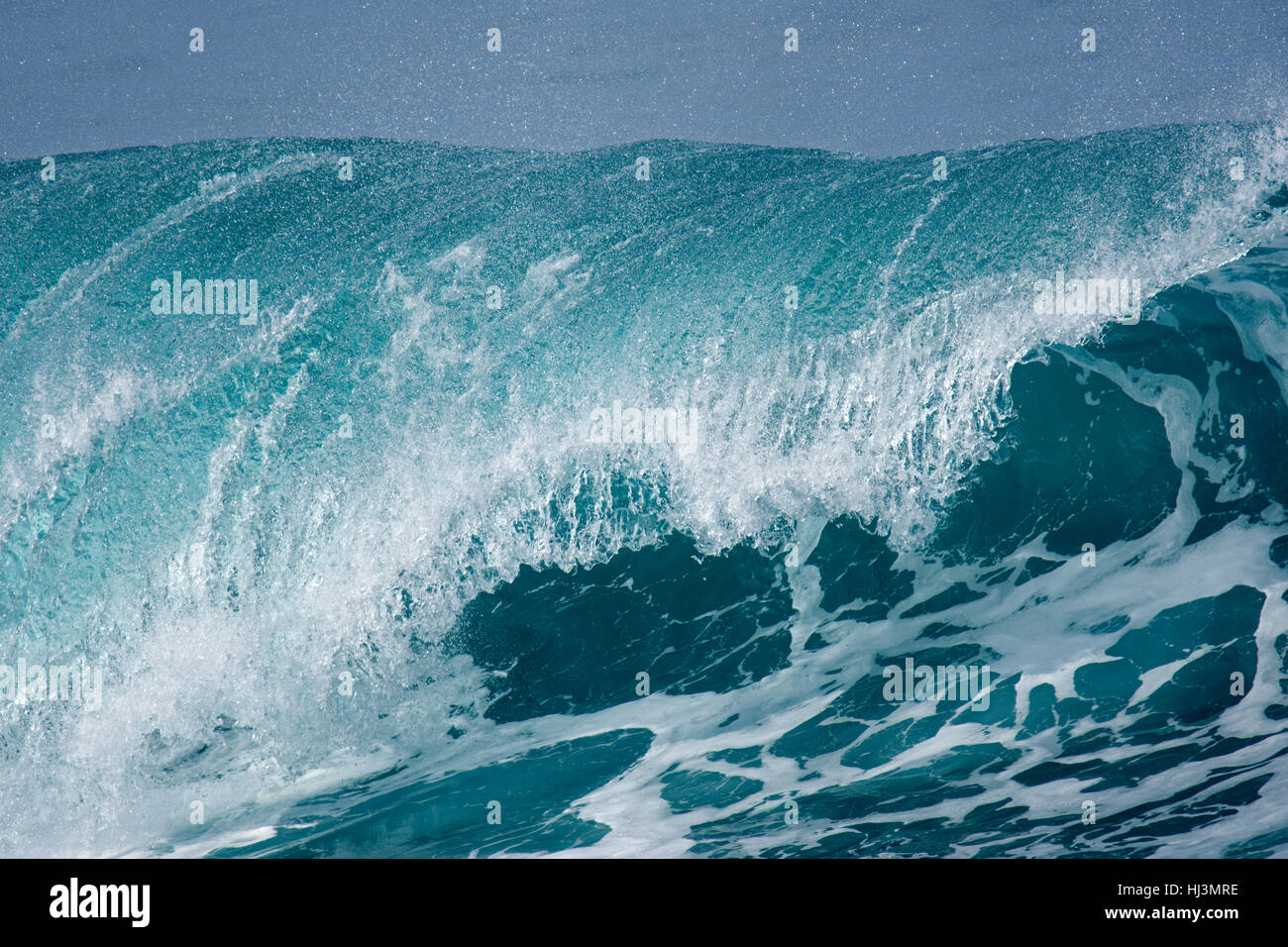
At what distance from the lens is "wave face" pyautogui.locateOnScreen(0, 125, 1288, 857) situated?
197 inches

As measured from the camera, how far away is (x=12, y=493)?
5.91m

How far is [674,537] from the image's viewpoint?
19.5 feet

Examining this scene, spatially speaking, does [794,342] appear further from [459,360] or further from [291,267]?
[291,267]

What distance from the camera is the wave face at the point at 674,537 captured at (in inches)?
197

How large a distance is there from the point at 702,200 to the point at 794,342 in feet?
7.55

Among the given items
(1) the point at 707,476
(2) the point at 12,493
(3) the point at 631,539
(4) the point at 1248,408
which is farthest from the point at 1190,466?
(2) the point at 12,493
